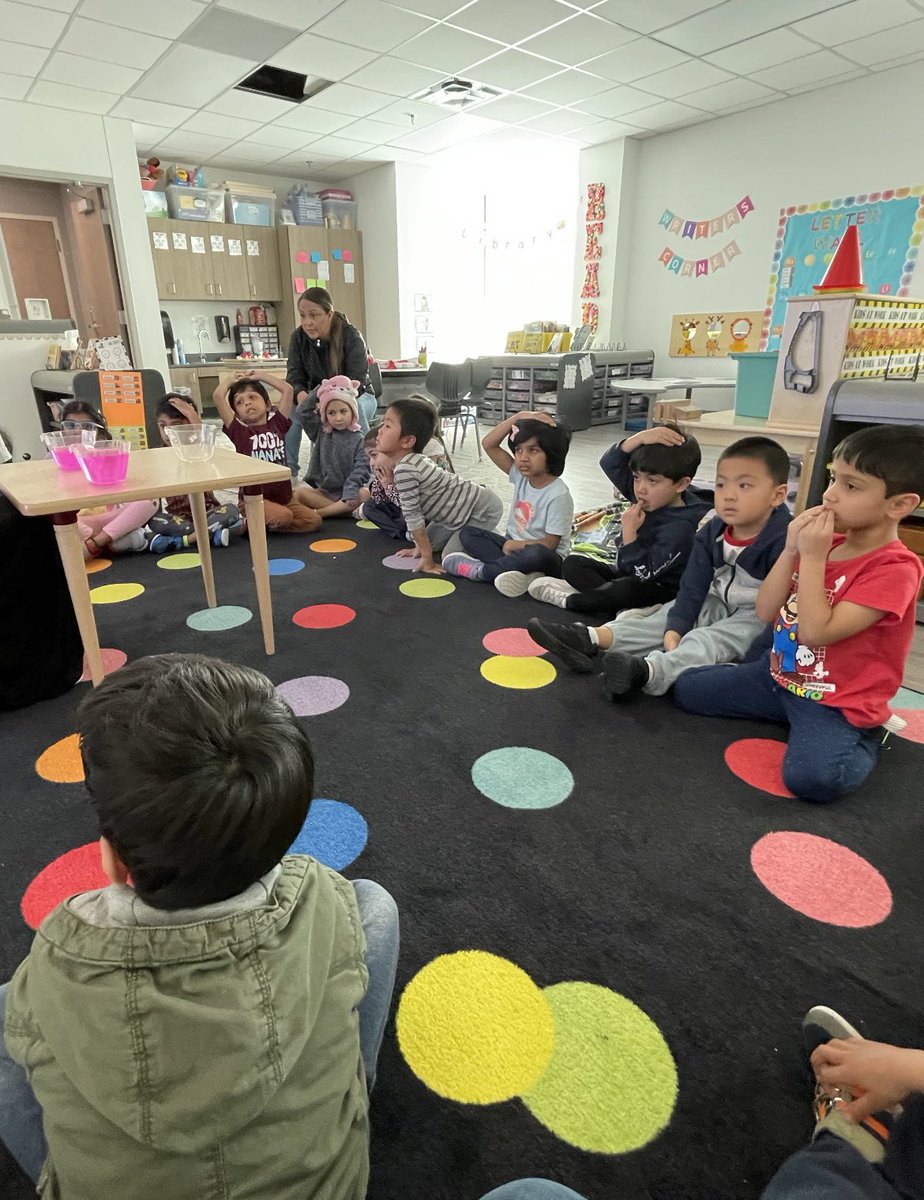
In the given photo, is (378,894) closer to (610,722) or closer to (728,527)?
(610,722)

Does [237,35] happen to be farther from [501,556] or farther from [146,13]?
[501,556]

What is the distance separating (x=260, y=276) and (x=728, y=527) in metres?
6.50

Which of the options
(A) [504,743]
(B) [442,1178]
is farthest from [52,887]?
(A) [504,743]

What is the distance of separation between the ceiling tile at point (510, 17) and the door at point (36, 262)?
15.8 feet

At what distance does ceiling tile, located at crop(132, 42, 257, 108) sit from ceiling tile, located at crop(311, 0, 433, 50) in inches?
27.7

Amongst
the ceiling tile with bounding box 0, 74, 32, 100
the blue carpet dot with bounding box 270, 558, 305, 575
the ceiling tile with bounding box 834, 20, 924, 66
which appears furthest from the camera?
the ceiling tile with bounding box 0, 74, 32, 100

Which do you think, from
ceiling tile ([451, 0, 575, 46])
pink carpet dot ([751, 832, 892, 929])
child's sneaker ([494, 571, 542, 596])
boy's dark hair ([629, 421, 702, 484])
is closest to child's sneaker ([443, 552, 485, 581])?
child's sneaker ([494, 571, 542, 596])

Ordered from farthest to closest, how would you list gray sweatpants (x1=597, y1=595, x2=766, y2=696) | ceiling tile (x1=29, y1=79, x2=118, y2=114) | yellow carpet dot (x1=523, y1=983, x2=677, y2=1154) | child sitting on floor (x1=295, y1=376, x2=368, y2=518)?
ceiling tile (x1=29, y1=79, x2=118, y2=114) < child sitting on floor (x1=295, y1=376, x2=368, y2=518) < gray sweatpants (x1=597, y1=595, x2=766, y2=696) < yellow carpet dot (x1=523, y1=983, x2=677, y2=1154)

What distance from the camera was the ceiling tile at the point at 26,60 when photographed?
367cm

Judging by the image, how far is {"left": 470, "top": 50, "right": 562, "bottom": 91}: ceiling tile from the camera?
3.94m

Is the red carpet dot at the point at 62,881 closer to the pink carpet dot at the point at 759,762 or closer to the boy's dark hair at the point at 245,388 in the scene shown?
the pink carpet dot at the point at 759,762

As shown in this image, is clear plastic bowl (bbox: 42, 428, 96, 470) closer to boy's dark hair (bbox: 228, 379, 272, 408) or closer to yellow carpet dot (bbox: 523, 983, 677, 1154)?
boy's dark hair (bbox: 228, 379, 272, 408)

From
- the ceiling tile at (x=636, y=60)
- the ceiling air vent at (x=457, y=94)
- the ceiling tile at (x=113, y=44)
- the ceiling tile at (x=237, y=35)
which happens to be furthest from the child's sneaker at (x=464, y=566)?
the ceiling air vent at (x=457, y=94)

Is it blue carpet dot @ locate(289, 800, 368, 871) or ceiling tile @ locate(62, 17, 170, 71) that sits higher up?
ceiling tile @ locate(62, 17, 170, 71)
